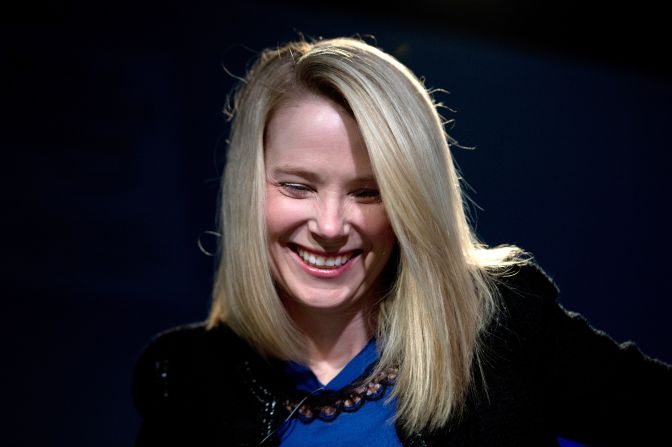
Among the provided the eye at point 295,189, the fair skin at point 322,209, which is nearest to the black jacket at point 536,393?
the fair skin at point 322,209

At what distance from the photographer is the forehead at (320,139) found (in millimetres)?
1146

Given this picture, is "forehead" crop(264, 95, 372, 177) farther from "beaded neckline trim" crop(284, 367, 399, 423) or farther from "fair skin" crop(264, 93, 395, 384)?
"beaded neckline trim" crop(284, 367, 399, 423)

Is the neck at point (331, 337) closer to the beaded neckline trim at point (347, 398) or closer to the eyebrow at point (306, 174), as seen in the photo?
the beaded neckline trim at point (347, 398)

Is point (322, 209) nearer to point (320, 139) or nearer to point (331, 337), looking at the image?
point (320, 139)

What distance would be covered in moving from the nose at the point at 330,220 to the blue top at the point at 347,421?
0.84 feet

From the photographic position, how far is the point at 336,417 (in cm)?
124

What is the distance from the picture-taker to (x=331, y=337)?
4.41ft

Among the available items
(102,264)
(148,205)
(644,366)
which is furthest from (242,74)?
(644,366)

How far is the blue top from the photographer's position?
1199 mm

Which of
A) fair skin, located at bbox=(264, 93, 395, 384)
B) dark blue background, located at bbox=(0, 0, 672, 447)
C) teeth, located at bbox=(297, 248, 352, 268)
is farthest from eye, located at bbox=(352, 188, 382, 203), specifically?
dark blue background, located at bbox=(0, 0, 672, 447)

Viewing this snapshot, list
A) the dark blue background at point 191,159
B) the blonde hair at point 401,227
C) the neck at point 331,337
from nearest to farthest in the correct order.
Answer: the blonde hair at point 401,227
the neck at point 331,337
the dark blue background at point 191,159

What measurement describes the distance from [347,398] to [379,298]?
0.63 feet

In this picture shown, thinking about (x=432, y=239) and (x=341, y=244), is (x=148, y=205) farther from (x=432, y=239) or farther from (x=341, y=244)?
(x=432, y=239)

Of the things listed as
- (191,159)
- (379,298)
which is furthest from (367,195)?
(191,159)
